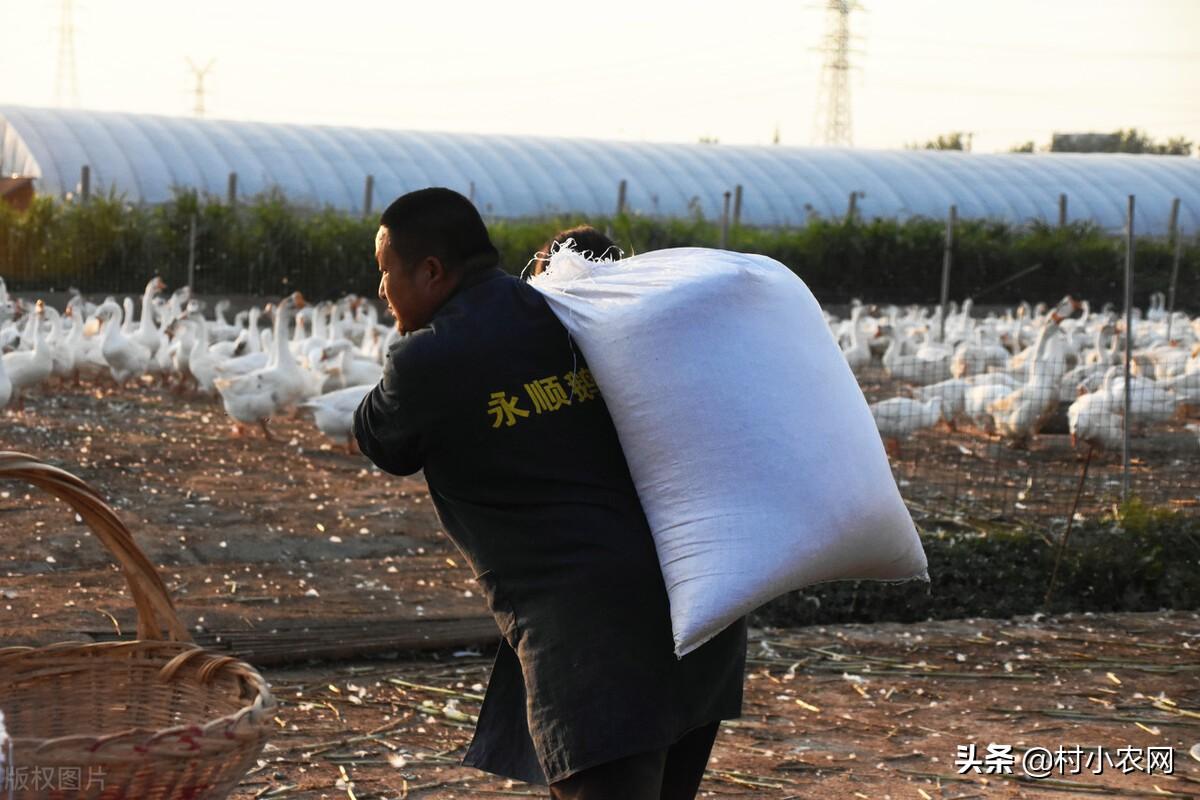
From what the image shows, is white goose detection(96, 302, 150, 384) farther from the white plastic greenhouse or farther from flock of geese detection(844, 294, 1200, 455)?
the white plastic greenhouse

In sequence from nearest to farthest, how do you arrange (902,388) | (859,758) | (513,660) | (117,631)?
1. (513,660)
2. (859,758)
3. (117,631)
4. (902,388)

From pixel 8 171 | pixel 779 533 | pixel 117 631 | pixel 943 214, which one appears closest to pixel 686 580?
pixel 779 533

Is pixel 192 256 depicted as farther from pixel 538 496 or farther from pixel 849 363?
pixel 538 496

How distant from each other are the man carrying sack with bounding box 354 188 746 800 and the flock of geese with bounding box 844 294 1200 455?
674 centimetres

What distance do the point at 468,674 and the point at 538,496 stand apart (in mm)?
2929

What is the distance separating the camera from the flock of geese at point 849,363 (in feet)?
37.3

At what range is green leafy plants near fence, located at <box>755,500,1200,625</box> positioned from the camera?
6.82 m

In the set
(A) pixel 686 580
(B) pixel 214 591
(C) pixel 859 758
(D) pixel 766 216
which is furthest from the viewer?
(D) pixel 766 216

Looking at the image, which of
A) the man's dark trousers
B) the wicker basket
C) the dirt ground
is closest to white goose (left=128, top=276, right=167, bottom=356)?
the dirt ground

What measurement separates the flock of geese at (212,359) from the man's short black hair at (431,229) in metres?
7.74

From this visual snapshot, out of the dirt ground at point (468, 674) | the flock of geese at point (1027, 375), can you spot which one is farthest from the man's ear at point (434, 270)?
the flock of geese at point (1027, 375)

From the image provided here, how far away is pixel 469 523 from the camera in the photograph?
281 cm

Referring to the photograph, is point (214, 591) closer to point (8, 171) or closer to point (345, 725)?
point (345, 725)

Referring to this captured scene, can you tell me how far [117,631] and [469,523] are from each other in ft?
9.64
